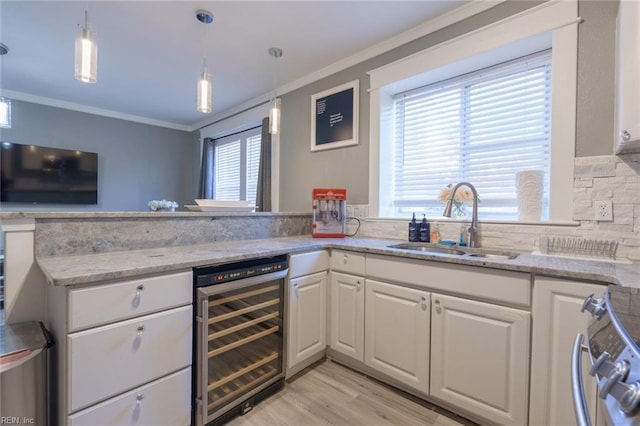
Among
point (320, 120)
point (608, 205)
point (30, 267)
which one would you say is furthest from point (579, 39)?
point (30, 267)

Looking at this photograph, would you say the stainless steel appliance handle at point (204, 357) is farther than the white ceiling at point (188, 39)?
No

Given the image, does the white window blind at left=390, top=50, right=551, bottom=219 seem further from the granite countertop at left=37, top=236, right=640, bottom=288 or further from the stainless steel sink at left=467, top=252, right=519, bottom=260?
the granite countertop at left=37, top=236, right=640, bottom=288

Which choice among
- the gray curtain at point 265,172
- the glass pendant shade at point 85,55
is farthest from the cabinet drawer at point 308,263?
the gray curtain at point 265,172

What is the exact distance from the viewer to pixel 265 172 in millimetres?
3631

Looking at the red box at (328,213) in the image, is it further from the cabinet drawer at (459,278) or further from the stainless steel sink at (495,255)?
the stainless steel sink at (495,255)

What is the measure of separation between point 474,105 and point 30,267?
9.61 feet

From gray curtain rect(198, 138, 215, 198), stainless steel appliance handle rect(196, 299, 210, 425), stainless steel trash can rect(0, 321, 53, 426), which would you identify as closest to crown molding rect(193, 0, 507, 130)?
gray curtain rect(198, 138, 215, 198)

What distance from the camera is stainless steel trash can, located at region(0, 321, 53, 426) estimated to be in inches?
40.8

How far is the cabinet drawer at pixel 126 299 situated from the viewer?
1.04m

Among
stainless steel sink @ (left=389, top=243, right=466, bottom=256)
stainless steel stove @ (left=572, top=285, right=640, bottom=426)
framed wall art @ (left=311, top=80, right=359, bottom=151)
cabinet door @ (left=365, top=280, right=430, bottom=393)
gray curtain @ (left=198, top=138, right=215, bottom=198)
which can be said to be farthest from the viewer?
gray curtain @ (left=198, top=138, right=215, bottom=198)

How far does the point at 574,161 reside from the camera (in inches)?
63.1

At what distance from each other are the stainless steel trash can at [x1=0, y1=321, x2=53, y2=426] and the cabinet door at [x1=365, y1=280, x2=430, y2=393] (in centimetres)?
159

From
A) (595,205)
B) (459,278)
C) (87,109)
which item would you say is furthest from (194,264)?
(87,109)

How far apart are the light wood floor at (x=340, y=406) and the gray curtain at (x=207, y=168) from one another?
3777mm
